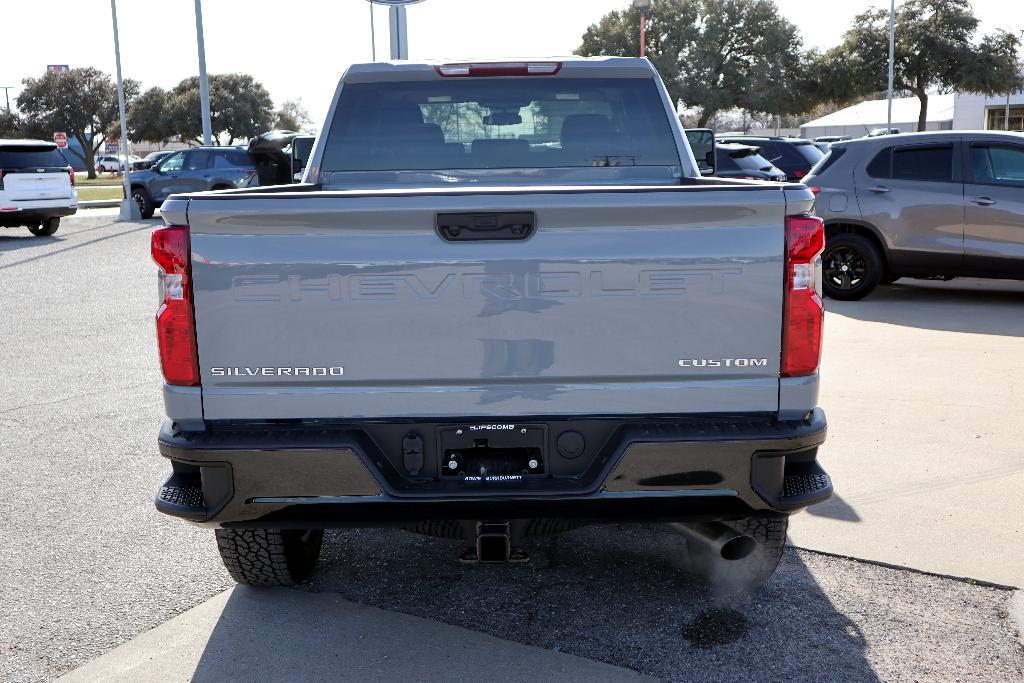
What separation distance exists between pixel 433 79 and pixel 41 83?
70052 mm

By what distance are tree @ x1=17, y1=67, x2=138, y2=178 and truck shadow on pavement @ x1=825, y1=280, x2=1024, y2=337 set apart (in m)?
62.9

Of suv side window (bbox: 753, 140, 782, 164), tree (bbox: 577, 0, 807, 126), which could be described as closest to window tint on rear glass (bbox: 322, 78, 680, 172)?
suv side window (bbox: 753, 140, 782, 164)

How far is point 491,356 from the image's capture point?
323cm

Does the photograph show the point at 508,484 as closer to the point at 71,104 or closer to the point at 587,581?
the point at 587,581

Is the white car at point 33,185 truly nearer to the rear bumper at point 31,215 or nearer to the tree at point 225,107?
the rear bumper at point 31,215

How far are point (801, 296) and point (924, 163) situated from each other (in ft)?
29.4

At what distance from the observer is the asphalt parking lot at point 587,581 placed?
11.9ft

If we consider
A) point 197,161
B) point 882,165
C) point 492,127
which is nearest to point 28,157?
point 197,161

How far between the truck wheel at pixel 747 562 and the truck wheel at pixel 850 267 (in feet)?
25.9

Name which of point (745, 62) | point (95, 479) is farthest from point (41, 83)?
point (95, 479)

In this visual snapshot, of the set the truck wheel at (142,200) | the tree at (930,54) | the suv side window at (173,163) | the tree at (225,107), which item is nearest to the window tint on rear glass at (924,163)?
the suv side window at (173,163)

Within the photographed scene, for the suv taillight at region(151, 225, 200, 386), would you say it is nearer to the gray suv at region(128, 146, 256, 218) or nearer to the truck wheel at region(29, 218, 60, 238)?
the truck wheel at region(29, 218, 60, 238)

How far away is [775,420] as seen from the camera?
3.32 m

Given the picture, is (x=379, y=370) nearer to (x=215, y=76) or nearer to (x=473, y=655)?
(x=473, y=655)
